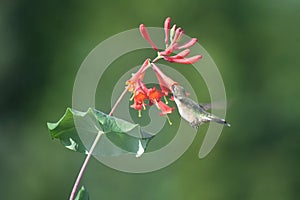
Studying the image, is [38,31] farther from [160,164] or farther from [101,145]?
[101,145]

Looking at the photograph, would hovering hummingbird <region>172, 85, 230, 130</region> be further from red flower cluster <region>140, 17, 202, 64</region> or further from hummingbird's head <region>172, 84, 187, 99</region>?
red flower cluster <region>140, 17, 202, 64</region>

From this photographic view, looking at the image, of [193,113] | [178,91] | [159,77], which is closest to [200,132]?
[193,113]

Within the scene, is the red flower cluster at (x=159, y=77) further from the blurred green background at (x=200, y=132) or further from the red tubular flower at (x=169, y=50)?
the blurred green background at (x=200, y=132)

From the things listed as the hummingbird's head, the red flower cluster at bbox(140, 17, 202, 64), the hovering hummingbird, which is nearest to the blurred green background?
the hovering hummingbird

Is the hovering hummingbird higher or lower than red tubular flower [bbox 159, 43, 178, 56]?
lower

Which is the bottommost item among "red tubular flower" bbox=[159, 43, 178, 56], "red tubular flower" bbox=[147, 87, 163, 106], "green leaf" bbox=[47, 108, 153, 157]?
"green leaf" bbox=[47, 108, 153, 157]

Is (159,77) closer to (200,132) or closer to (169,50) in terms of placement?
(169,50)
